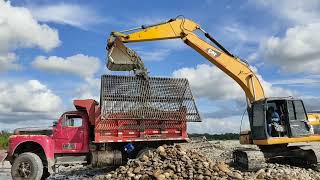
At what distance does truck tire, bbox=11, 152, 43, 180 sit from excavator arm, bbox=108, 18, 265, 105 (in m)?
4.00

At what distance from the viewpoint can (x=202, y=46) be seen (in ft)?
54.7

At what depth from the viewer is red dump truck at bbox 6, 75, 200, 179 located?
52.8 ft

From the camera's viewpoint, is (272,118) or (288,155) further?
(288,155)

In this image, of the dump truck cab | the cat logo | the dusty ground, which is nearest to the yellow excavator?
the cat logo

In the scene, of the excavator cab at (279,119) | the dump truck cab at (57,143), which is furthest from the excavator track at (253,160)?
the dump truck cab at (57,143)

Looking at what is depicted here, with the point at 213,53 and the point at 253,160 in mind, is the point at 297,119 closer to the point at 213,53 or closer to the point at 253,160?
the point at 253,160

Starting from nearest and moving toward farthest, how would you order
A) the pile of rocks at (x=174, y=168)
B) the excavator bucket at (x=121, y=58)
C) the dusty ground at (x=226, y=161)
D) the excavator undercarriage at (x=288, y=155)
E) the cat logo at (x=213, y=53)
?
1. the pile of rocks at (x=174, y=168)
2. the dusty ground at (x=226, y=161)
3. the excavator undercarriage at (x=288, y=155)
4. the excavator bucket at (x=121, y=58)
5. the cat logo at (x=213, y=53)

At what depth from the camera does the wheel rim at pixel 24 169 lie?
52.4ft

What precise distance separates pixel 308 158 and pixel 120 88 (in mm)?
6681

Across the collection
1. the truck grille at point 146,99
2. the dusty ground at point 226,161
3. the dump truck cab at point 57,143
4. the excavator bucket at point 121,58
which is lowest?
the dusty ground at point 226,161

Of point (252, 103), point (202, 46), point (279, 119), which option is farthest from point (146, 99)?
point (279, 119)

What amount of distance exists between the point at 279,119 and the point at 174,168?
4.58 meters

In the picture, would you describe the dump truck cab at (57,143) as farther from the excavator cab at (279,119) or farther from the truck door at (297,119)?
the truck door at (297,119)

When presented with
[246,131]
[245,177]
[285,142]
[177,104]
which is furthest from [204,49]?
[245,177]
